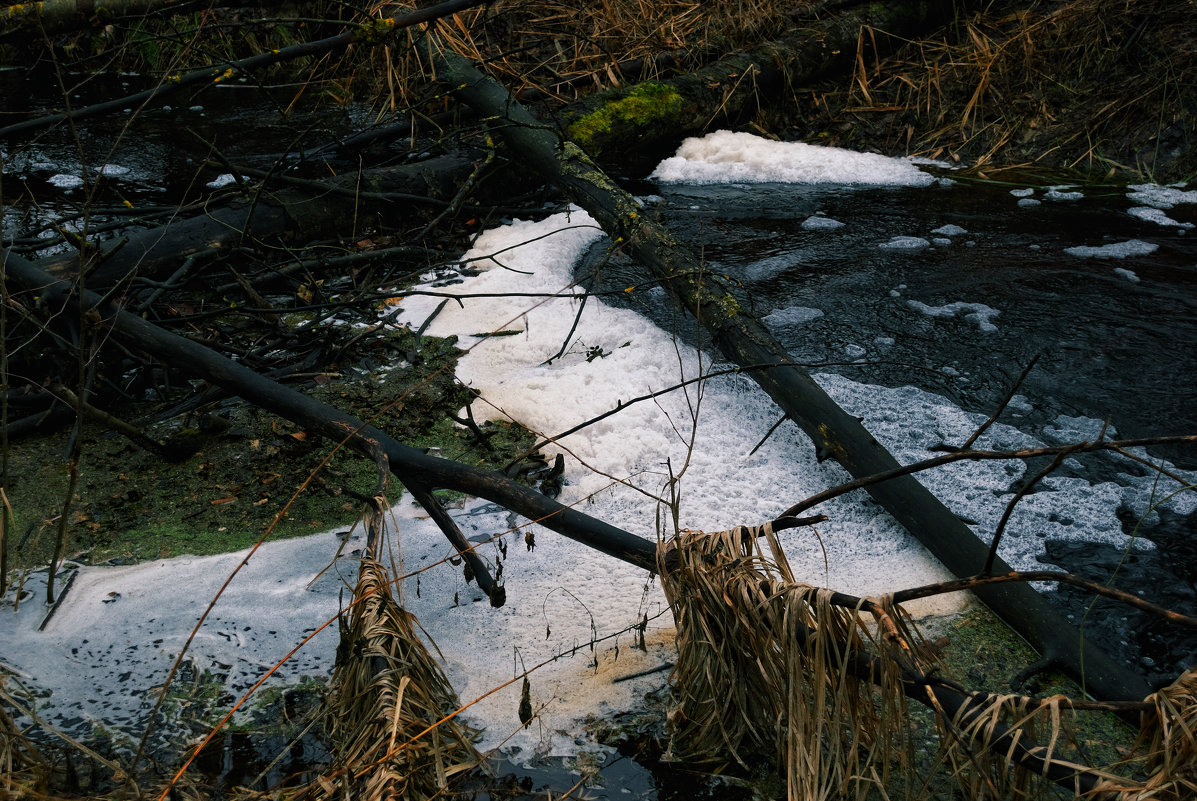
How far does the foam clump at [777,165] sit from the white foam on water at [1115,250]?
1182 millimetres

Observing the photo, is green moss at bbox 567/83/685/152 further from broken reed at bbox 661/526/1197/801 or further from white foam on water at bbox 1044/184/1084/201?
broken reed at bbox 661/526/1197/801

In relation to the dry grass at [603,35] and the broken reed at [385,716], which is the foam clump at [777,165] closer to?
the dry grass at [603,35]

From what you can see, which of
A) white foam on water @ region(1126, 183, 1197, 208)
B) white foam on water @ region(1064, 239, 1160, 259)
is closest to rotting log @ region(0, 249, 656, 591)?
white foam on water @ region(1064, 239, 1160, 259)

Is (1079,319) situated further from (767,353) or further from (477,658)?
(477,658)

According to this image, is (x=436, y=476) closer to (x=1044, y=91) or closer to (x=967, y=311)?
(x=967, y=311)

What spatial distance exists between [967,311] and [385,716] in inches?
116

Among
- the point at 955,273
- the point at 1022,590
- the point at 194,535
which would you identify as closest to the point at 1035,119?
the point at 955,273

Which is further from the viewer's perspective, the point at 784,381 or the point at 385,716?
the point at 784,381

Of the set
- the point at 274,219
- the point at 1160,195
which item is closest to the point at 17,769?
the point at 274,219

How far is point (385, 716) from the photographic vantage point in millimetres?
1504

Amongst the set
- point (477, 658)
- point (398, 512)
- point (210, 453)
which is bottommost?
point (477, 658)

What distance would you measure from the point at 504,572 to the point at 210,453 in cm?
113

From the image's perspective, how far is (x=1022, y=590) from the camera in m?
2.06

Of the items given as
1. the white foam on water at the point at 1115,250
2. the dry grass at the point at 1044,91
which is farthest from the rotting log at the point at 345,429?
the dry grass at the point at 1044,91
